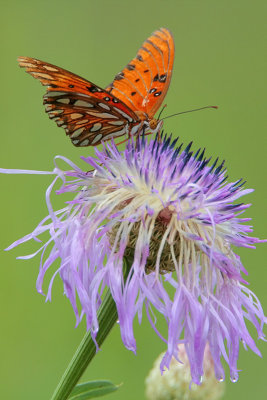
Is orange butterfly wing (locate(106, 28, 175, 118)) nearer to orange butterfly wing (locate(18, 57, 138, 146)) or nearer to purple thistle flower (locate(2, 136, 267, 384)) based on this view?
orange butterfly wing (locate(18, 57, 138, 146))

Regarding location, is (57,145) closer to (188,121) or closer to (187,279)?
(188,121)

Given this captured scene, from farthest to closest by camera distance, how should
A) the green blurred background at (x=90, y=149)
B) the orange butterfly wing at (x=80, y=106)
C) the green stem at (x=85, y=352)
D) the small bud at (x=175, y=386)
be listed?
the green blurred background at (x=90, y=149) → the small bud at (x=175, y=386) → the orange butterfly wing at (x=80, y=106) → the green stem at (x=85, y=352)

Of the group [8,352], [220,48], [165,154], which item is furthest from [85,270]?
[220,48]

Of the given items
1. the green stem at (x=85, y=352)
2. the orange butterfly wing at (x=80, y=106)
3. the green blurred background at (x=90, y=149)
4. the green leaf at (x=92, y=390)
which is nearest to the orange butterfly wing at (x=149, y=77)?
the orange butterfly wing at (x=80, y=106)

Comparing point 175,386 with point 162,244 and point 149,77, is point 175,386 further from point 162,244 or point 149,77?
point 149,77

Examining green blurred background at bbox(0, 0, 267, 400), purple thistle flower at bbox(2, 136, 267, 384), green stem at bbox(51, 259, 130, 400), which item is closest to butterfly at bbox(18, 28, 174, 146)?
purple thistle flower at bbox(2, 136, 267, 384)

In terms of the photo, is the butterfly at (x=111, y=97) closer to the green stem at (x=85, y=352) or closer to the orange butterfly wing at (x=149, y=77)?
the orange butterfly wing at (x=149, y=77)
